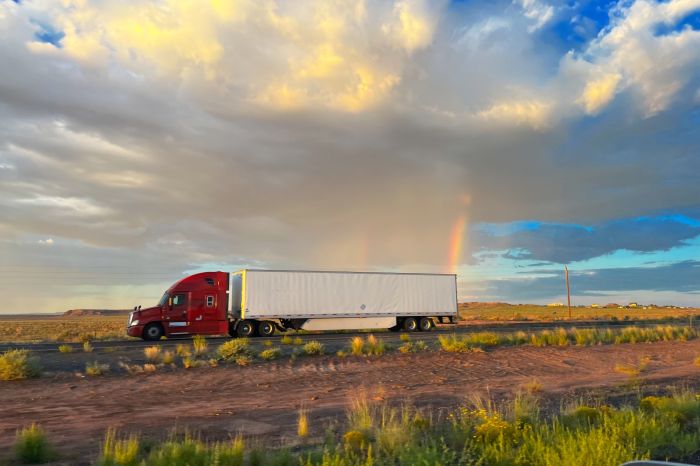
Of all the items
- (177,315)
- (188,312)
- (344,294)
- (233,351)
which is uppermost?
(344,294)

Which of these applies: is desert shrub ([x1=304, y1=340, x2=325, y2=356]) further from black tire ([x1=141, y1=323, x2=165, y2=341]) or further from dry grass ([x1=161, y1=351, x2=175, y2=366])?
black tire ([x1=141, y1=323, x2=165, y2=341])

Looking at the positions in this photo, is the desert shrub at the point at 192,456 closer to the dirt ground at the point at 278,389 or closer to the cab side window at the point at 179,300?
the dirt ground at the point at 278,389

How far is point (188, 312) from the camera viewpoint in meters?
29.8

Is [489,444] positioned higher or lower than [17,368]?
lower

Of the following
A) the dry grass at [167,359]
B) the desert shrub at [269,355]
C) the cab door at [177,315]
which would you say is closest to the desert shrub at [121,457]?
the dry grass at [167,359]

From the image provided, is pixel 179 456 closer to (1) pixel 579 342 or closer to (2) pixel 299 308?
(1) pixel 579 342

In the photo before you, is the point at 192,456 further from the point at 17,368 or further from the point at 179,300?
the point at 179,300

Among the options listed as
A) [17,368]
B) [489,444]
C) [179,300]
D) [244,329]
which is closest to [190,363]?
[17,368]

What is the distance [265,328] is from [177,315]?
221 inches

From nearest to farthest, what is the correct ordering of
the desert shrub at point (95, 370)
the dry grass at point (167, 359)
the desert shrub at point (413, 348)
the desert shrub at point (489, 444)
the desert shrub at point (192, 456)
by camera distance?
1. the desert shrub at point (489, 444)
2. the desert shrub at point (192, 456)
3. the desert shrub at point (95, 370)
4. the dry grass at point (167, 359)
5. the desert shrub at point (413, 348)

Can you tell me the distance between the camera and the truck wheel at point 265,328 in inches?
1270

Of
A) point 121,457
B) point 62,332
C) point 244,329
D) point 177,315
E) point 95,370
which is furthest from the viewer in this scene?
point 62,332

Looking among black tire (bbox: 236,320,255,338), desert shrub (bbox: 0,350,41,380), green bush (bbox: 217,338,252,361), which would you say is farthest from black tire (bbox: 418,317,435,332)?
desert shrub (bbox: 0,350,41,380)

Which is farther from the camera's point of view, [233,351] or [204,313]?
[204,313]
